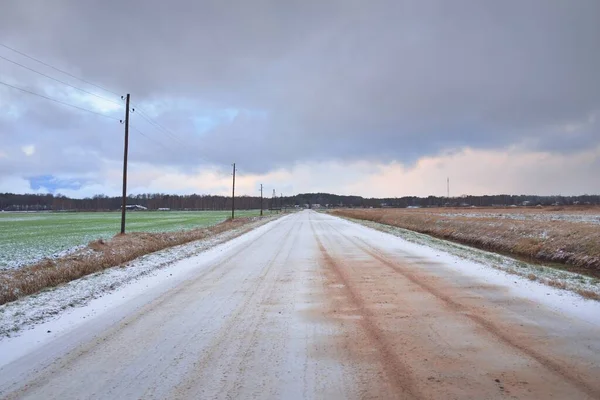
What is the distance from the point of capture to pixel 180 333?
5.90 meters

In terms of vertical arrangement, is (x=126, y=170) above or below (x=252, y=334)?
above

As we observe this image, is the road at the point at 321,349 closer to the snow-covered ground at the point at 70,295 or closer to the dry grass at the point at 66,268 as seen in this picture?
the snow-covered ground at the point at 70,295

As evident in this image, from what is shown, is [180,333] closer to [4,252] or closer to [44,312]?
[44,312]

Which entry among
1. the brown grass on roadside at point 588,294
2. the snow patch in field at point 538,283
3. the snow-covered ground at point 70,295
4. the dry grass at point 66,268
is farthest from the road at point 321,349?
the dry grass at point 66,268

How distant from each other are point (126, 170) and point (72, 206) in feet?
630

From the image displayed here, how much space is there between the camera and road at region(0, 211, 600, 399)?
4.02 meters

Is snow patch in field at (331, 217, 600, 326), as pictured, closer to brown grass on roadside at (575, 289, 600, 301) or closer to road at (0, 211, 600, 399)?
brown grass on roadside at (575, 289, 600, 301)

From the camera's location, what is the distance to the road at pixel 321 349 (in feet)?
13.2

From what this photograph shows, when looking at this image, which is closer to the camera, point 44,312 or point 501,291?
point 44,312

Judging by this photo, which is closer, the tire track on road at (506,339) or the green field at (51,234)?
the tire track on road at (506,339)

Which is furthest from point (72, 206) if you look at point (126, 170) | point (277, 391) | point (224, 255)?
point (277, 391)

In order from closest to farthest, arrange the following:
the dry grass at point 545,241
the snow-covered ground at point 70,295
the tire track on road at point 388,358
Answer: the tire track on road at point 388,358 < the snow-covered ground at point 70,295 < the dry grass at point 545,241

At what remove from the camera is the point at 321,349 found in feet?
17.0

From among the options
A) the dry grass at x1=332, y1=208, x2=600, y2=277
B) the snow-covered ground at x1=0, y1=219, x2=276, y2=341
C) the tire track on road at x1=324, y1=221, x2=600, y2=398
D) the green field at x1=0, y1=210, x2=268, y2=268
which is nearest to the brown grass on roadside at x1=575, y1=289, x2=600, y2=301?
the tire track on road at x1=324, y1=221, x2=600, y2=398
